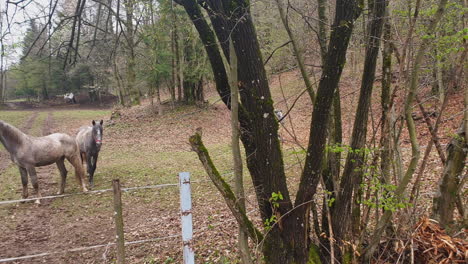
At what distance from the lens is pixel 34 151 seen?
7.02 metres

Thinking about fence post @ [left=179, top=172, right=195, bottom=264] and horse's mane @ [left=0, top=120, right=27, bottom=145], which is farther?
horse's mane @ [left=0, top=120, right=27, bottom=145]

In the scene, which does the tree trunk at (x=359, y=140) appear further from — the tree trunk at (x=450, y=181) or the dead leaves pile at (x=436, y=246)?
the tree trunk at (x=450, y=181)

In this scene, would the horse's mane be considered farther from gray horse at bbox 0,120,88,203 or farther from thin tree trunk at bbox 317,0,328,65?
thin tree trunk at bbox 317,0,328,65

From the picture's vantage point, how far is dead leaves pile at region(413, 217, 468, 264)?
3080 millimetres

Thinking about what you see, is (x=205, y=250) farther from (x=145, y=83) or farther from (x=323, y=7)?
(x=145, y=83)

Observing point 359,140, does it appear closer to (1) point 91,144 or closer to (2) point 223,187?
(2) point 223,187

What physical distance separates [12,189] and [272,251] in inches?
322

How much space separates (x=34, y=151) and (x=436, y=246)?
7.68 m

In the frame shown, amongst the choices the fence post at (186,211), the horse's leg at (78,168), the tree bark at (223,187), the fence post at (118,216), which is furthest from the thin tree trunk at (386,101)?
the horse's leg at (78,168)

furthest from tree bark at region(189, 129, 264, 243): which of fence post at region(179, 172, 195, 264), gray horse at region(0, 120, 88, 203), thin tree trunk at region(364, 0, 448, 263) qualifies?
gray horse at region(0, 120, 88, 203)

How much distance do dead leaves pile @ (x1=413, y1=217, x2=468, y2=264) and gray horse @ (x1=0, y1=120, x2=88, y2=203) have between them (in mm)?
7270

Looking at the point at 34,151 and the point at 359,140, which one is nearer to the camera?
the point at 359,140

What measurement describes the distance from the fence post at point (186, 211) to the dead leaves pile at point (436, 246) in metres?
2.45

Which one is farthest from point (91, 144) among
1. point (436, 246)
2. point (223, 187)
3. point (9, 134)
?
point (436, 246)
